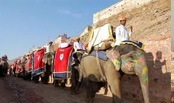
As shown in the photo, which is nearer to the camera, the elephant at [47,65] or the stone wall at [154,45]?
the stone wall at [154,45]

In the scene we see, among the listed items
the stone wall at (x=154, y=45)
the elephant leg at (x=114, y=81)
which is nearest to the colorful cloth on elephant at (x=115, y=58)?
the elephant leg at (x=114, y=81)

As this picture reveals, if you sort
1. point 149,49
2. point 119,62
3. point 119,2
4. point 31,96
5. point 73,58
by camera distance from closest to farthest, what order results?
point 119,62 < point 149,49 < point 31,96 < point 73,58 < point 119,2

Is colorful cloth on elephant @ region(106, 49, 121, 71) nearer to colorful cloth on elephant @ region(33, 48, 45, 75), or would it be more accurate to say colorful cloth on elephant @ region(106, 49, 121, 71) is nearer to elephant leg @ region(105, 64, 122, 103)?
elephant leg @ region(105, 64, 122, 103)

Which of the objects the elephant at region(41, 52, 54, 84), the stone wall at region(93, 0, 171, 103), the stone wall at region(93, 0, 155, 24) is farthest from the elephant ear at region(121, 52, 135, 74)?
the stone wall at region(93, 0, 155, 24)

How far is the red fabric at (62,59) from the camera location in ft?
49.5

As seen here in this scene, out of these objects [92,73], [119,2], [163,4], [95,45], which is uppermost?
[119,2]

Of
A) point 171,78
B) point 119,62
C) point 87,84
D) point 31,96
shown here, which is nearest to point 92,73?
point 87,84

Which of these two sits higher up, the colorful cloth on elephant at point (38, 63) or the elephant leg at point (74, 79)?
the colorful cloth on elephant at point (38, 63)

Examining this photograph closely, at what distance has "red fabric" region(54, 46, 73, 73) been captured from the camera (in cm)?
1509

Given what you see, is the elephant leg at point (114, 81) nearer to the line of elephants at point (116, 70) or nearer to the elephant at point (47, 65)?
the line of elephants at point (116, 70)

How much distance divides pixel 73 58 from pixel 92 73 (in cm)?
422

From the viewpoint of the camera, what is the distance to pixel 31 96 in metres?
12.8

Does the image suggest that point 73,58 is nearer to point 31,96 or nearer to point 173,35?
point 31,96

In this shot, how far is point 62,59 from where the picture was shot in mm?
15359
